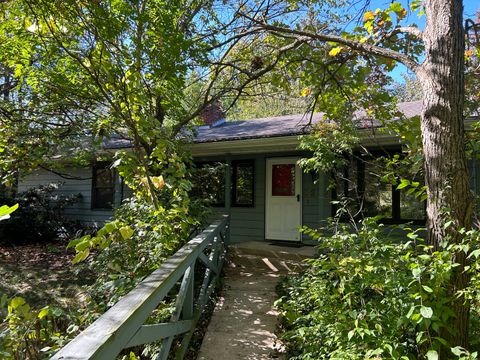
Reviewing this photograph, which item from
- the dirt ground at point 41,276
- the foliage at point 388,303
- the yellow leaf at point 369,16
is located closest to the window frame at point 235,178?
the dirt ground at point 41,276

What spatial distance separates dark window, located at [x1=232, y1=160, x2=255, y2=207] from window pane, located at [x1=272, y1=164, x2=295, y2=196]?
61 centimetres

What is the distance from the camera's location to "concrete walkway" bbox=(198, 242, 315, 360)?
3674mm

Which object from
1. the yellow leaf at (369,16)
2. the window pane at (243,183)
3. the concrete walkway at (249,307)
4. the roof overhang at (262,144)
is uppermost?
the yellow leaf at (369,16)

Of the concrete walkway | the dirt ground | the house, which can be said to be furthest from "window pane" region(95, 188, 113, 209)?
the concrete walkway

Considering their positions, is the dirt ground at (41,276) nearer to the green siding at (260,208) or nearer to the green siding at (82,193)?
the green siding at (82,193)

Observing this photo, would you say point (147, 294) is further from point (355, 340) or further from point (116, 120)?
point (116, 120)

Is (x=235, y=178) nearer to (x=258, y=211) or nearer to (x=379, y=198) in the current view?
(x=258, y=211)

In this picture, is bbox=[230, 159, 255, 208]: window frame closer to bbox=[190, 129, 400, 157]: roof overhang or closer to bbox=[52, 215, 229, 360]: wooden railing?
bbox=[190, 129, 400, 157]: roof overhang

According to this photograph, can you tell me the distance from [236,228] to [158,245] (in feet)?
19.3

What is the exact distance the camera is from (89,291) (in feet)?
12.1

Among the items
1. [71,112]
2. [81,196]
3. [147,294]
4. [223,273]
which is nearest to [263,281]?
[223,273]

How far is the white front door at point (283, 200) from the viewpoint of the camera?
8625mm

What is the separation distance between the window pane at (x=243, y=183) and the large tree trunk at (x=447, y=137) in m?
6.88

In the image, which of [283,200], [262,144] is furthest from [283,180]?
[262,144]
